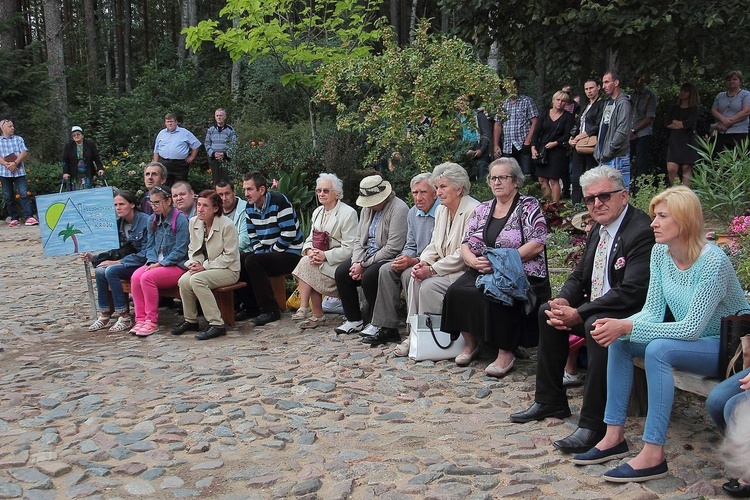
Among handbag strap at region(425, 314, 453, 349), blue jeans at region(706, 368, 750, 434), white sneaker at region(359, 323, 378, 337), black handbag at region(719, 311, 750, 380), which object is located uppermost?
black handbag at region(719, 311, 750, 380)

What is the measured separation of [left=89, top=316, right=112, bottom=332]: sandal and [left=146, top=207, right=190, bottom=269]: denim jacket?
798 millimetres

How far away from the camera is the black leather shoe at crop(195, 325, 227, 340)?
25.5 feet

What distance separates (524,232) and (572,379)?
4.02 ft

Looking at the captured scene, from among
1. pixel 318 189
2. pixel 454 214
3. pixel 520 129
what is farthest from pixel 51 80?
pixel 454 214

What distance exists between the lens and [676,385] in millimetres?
4547

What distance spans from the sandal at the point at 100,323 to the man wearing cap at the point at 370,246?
2.61 meters

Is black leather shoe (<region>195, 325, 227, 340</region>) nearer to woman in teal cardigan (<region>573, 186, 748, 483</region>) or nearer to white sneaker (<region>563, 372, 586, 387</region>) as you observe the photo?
white sneaker (<region>563, 372, 586, 387</region>)

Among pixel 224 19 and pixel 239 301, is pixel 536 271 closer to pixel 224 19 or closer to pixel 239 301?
pixel 239 301

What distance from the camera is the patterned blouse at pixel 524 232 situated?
6.25m

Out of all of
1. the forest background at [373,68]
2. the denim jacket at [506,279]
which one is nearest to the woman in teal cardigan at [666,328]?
the denim jacket at [506,279]

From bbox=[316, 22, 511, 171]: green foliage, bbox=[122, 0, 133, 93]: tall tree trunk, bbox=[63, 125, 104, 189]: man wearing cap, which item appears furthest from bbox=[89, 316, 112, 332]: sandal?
bbox=[122, 0, 133, 93]: tall tree trunk

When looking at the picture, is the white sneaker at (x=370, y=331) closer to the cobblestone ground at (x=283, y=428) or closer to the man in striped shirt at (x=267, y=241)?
the cobblestone ground at (x=283, y=428)

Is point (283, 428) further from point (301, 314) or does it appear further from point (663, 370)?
point (301, 314)

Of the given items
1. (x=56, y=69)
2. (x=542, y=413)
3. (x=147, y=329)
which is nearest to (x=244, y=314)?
(x=147, y=329)
